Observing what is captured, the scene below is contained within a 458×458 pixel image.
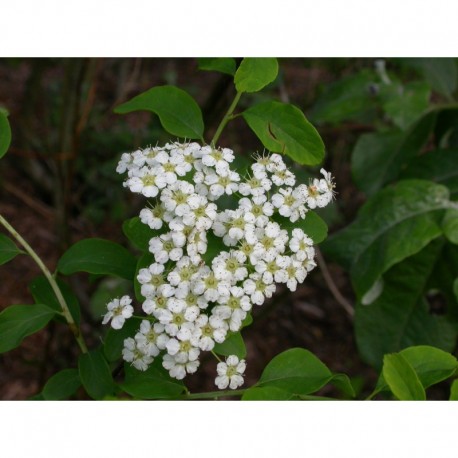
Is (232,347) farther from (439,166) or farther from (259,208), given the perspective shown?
(439,166)

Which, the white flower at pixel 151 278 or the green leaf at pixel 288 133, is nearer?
the white flower at pixel 151 278

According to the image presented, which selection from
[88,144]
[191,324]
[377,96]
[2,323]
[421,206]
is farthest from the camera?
[88,144]

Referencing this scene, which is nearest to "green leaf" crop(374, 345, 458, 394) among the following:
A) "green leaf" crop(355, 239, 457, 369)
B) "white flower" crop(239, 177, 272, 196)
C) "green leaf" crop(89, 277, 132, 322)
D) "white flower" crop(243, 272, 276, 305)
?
"white flower" crop(243, 272, 276, 305)

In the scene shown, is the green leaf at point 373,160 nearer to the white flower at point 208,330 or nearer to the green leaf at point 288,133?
the green leaf at point 288,133

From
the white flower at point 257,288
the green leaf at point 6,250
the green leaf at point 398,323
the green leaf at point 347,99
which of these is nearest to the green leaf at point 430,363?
the white flower at point 257,288

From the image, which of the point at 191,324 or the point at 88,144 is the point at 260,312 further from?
the point at 191,324

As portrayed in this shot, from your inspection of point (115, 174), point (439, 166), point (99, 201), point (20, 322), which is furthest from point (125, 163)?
point (99, 201)

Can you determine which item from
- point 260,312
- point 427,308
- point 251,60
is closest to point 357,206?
point 260,312
